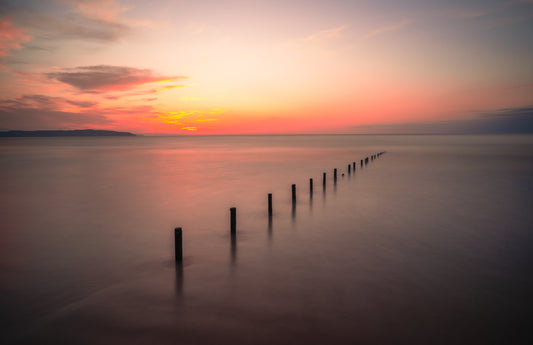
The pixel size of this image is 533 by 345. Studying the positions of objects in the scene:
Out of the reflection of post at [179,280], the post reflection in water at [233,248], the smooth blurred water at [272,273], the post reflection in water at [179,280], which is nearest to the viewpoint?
the smooth blurred water at [272,273]

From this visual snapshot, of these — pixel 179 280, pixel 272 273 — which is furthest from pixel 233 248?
pixel 179 280

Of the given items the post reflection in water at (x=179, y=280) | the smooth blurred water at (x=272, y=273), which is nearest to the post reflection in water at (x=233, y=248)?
the smooth blurred water at (x=272, y=273)

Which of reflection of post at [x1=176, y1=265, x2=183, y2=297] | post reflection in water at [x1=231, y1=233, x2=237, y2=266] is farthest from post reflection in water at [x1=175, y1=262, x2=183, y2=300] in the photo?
post reflection in water at [x1=231, y1=233, x2=237, y2=266]

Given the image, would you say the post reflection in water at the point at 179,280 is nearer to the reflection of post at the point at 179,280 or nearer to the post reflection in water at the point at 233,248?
the reflection of post at the point at 179,280

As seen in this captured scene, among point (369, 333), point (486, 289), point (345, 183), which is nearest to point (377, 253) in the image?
point (486, 289)

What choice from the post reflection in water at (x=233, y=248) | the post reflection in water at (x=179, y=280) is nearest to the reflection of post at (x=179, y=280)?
the post reflection in water at (x=179, y=280)

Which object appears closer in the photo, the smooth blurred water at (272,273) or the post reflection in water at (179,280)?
the smooth blurred water at (272,273)

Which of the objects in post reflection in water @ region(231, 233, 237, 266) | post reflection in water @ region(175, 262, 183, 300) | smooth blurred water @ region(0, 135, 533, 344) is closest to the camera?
smooth blurred water @ region(0, 135, 533, 344)

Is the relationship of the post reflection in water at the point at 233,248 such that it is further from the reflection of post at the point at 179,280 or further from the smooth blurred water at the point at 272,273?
the reflection of post at the point at 179,280

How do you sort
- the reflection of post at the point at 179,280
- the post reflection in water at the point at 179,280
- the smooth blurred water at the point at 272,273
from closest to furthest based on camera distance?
1. the smooth blurred water at the point at 272,273
2. the post reflection in water at the point at 179,280
3. the reflection of post at the point at 179,280

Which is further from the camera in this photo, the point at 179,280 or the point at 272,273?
the point at 272,273

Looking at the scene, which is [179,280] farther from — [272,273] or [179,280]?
[272,273]

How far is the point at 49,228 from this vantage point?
44.1 feet

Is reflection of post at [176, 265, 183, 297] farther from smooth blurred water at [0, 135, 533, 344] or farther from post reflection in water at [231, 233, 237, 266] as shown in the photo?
post reflection in water at [231, 233, 237, 266]
